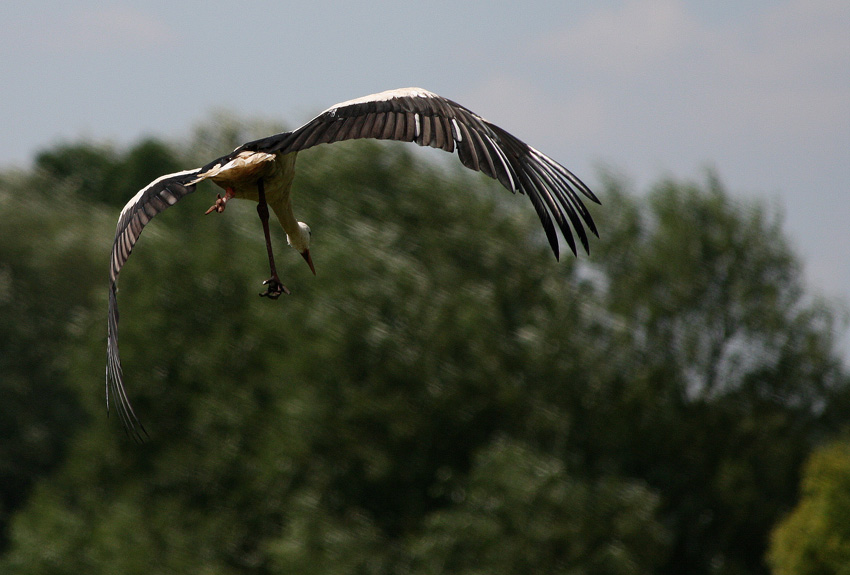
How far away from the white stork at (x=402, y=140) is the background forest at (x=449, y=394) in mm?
16415

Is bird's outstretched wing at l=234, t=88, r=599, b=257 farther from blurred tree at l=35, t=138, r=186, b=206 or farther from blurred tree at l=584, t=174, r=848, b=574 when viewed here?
blurred tree at l=35, t=138, r=186, b=206

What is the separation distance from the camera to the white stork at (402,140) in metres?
6.74

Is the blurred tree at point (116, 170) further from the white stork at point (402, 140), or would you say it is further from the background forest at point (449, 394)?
the white stork at point (402, 140)

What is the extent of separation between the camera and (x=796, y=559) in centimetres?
2109

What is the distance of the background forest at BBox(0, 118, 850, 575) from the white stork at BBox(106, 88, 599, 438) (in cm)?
1641

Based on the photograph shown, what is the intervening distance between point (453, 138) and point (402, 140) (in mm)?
305

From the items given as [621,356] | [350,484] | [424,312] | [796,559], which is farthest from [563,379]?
[796,559]

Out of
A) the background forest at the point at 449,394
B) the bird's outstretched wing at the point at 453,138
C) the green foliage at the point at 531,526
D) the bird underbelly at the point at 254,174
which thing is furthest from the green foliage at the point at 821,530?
the bird underbelly at the point at 254,174

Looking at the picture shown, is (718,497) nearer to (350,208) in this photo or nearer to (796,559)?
(796,559)

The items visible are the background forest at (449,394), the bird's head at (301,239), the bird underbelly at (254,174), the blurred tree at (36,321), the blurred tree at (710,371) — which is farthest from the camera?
the blurred tree at (36,321)

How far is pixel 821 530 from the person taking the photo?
20984 mm

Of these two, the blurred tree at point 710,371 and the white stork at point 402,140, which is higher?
the blurred tree at point 710,371

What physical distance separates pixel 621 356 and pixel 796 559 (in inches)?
278

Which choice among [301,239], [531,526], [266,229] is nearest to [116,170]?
[531,526]
